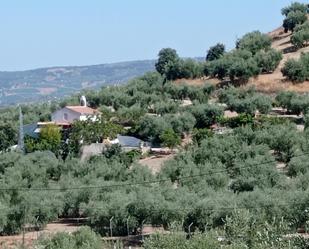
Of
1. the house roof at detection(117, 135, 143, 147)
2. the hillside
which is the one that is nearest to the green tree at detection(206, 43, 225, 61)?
the hillside

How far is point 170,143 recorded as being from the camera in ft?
159

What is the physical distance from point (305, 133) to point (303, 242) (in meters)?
25.5

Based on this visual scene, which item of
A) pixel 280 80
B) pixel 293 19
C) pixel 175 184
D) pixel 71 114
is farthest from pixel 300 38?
pixel 175 184

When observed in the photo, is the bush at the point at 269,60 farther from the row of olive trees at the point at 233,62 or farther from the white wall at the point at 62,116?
the white wall at the point at 62,116

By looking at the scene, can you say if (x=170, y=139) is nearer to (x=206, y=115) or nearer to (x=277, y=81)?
(x=206, y=115)

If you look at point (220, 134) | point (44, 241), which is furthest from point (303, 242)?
point (220, 134)

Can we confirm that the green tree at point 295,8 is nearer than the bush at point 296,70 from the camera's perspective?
No

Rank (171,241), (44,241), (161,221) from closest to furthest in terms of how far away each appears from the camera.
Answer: (171,241), (44,241), (161,221)

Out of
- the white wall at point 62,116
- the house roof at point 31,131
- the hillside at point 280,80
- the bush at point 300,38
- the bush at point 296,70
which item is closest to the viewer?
the house roof at point 31,131

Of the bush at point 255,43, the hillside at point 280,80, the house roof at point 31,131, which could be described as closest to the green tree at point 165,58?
the bush at point 255,43

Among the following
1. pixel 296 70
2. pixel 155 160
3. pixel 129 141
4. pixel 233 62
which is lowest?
pixel 155 160

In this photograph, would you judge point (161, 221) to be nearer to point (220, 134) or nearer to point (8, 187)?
point (8, 187)

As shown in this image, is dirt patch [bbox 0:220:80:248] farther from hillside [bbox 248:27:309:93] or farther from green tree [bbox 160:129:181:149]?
hillside [bbox 248:27:309:93]

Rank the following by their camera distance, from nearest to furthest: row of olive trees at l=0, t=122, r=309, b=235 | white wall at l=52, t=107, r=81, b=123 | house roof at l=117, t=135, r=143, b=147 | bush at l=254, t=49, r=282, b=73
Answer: row of olive trees at l=0, t=122, r=309, b=235, house roof at l=117, t=135, r=143, b=147, white wall at l=52, t=107, r=81, b=123, bush at l=254, t=49, r=282, b=73
